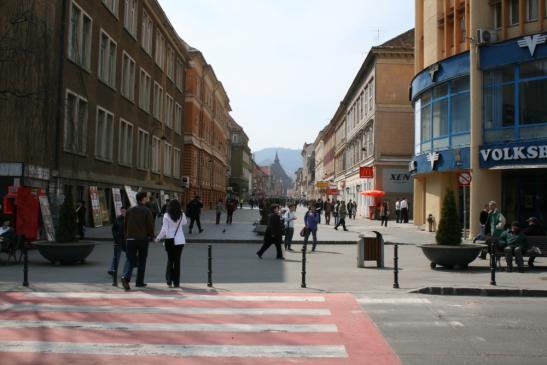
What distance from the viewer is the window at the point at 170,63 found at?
47.4 meters

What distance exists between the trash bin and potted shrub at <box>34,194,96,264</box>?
730cm

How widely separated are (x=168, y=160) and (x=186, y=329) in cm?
4080

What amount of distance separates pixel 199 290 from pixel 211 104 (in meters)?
61.4

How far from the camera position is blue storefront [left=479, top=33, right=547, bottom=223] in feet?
76.4

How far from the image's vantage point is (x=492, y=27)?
83.0 ft

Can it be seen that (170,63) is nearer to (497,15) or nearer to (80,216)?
(80,216)

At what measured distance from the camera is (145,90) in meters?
39.3

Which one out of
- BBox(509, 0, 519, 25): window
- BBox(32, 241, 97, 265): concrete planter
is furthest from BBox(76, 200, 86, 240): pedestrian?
BBox(509, 0, 519, 25): window

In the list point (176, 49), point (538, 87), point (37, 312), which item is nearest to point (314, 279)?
point (37, 312)

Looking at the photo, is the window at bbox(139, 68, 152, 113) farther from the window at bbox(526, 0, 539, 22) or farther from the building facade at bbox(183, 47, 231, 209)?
the window at bbox(526, 0, 539, 22)

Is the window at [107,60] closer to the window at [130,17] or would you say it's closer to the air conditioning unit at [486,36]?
the window at [130,17]

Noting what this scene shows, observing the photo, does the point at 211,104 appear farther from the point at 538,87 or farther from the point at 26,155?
the point at 26,155

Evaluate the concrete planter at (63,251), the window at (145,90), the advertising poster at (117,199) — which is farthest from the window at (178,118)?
the concrete planter at (63,251)

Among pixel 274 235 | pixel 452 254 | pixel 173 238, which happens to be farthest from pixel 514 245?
pixel 173 238
